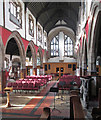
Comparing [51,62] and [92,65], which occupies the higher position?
[51,62]

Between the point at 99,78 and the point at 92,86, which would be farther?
the point at 92,86

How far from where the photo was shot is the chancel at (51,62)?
599 centimetres

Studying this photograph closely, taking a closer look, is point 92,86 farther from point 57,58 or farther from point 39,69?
point 57,58

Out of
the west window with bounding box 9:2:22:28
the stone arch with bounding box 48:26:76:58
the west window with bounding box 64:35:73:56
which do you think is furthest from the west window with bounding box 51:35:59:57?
the west window with bounding box 9:2:22:28

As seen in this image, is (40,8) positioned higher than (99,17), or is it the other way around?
(40,8)

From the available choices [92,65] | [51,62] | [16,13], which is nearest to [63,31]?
[51,62]

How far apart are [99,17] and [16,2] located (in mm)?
9305

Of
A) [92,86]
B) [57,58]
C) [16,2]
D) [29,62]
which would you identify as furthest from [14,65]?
[92,86]

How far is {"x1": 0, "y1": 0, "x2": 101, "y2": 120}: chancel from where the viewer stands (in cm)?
599

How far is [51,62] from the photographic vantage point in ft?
91.7

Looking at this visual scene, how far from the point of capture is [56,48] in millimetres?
29609

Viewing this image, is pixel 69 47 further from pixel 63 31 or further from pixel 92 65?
pixel 92 65

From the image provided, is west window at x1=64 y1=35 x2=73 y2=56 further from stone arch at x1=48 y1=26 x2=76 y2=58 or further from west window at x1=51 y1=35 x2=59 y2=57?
west window at x1=51 y1=35 x2=59 y2=57

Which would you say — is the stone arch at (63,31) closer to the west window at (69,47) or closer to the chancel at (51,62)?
the chancel at (51,62)
